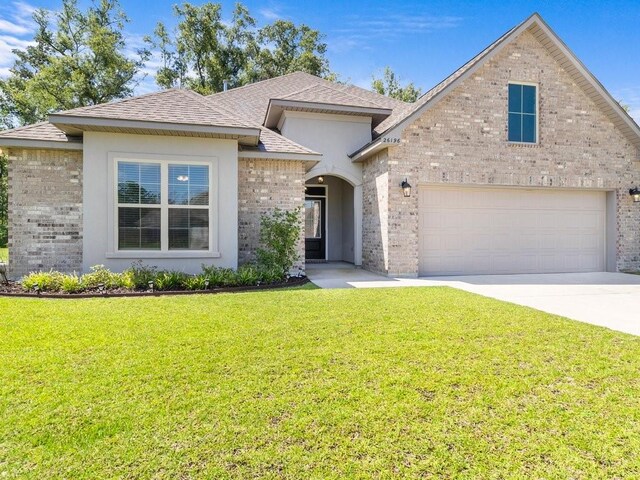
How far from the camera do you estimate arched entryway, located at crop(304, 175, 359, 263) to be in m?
14.3

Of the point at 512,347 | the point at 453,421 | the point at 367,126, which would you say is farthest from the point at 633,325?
the point at 367,126

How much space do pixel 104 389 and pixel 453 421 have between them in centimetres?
281

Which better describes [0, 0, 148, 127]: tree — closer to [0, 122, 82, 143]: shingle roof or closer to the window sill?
[0, 122, 82, 143]: shingle roof

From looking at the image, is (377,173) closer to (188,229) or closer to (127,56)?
(188,229)

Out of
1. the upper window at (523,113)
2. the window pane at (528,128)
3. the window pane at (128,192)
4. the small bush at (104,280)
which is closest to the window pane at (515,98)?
the upper window at (523,113)

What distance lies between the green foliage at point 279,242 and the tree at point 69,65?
2011 cm

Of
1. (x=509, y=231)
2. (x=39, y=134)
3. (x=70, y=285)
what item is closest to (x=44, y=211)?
(x=39, y=134)

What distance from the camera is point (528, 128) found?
10898 millimetres

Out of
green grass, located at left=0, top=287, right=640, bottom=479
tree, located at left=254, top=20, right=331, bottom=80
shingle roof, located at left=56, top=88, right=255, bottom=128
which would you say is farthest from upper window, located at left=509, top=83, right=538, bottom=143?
tree, located at left=254, top=20, right=331, bottom=80

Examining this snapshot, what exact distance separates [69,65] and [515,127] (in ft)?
82.2

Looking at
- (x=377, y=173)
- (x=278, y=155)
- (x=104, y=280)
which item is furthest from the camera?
(x=377, y=173)

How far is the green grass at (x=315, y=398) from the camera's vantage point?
2260 mm

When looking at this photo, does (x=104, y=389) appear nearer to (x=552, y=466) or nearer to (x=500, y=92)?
(x=552, y=466)

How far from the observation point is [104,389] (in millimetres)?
3152
